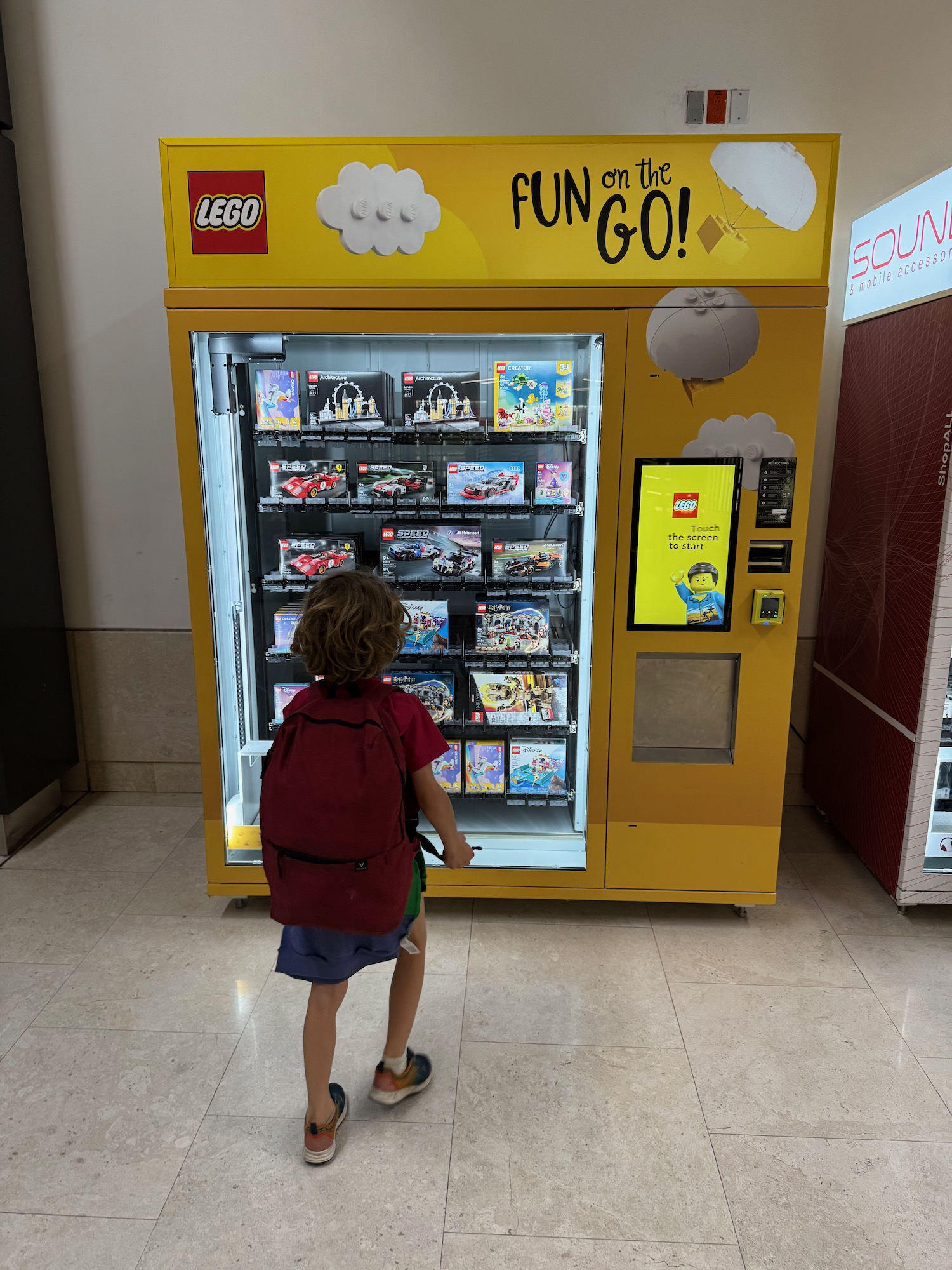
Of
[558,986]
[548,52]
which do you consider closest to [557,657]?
[558,986]

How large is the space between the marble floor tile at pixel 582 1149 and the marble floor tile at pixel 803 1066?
0.12 meters

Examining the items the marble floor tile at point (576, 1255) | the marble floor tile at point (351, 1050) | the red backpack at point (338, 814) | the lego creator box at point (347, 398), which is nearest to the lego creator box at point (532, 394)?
the lego creator box at point (347, 398)

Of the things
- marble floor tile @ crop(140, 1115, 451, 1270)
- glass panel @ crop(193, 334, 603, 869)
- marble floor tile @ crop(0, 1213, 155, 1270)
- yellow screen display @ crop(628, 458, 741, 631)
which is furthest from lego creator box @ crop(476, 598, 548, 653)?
marble floor tile @ crop(0, 1213, 155, 1270)

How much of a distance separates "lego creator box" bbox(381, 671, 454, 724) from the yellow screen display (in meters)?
0.76

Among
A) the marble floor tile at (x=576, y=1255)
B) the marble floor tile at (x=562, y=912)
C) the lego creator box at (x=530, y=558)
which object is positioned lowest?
the marble floor tile at (x=576, y=1255)

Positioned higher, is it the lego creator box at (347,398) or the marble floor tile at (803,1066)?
the lego creator box at (347,398)

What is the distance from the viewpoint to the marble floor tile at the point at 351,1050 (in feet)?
6.98

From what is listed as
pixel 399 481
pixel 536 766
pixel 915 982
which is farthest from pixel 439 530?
pixel 915 982

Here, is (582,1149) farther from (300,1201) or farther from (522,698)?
(522,698)

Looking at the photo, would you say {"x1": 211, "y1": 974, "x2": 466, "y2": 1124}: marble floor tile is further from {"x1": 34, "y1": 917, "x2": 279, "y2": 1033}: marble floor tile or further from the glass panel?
the glass panel

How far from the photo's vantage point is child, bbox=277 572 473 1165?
1726 mm

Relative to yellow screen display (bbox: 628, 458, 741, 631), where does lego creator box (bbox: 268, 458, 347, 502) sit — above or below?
above

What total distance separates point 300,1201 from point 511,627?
1784 mm

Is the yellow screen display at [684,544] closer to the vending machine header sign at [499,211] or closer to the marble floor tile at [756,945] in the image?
the vending machine header sign at [499,211]
